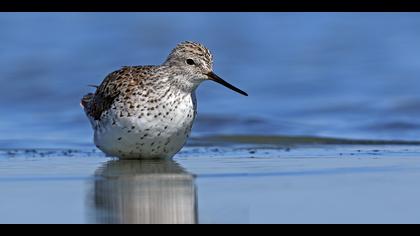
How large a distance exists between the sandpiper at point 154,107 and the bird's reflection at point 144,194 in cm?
18

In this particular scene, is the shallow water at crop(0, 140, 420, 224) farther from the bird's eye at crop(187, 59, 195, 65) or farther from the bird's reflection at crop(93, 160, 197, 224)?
the bird's eye at crop(187, 59, 195, 65)

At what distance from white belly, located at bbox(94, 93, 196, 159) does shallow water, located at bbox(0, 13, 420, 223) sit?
6.5 inches

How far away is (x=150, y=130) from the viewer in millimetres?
8984

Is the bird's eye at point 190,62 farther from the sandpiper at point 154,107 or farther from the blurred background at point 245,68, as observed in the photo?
the blurred background at point 245,68

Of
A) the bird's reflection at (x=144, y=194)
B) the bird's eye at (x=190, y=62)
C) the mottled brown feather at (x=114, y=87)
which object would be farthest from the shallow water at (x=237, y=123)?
the bird's eye at (x=190, y=62)

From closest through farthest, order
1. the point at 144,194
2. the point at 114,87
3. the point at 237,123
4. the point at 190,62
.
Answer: the point at 144,194
the point at 190,62
the point at 114,87
the point at 237,123

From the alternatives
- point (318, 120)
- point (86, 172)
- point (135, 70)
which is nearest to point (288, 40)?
point (318, 120)

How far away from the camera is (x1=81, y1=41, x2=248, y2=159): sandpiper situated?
901 centimetres

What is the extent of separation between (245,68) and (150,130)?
6.50m

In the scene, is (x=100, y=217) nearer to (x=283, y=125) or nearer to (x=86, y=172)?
(x=86, y=172)

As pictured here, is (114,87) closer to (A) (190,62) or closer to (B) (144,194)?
(A) (190,62)

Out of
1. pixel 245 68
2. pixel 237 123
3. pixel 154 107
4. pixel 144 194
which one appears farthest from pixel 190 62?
pixel 245 68

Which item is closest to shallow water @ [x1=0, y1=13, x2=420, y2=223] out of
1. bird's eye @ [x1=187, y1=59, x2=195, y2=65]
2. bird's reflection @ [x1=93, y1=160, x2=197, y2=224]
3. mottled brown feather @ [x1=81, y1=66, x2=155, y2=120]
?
bird's reflection @ [x1=93, y1=160, x2=197, y2=224]
